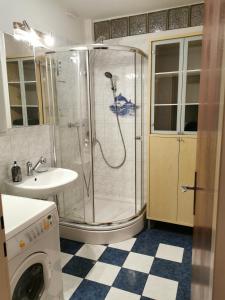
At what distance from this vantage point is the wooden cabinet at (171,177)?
234cm

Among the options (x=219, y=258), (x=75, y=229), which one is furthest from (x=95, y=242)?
(x=219, y=258)

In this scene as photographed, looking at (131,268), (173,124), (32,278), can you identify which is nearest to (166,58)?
(173,124)

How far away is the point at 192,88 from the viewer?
232 centimetres

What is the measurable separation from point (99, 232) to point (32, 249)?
3.88 feet

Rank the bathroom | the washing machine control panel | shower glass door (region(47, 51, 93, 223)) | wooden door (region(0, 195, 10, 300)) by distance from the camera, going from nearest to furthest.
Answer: wooden door (region(0, 195, 10, 300))
the washing machine control panel
the bathroom
shower glass door (region(47, 51, 93, 223))

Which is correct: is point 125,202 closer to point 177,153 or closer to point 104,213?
point 104,213

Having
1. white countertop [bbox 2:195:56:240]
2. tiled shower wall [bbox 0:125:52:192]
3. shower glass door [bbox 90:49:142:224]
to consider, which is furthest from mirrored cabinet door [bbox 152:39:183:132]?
white countertop [bbox 2:195:56:240]

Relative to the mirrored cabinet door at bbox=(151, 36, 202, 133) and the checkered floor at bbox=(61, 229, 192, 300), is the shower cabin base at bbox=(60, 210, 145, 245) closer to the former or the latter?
the checkered floor at bbox=(61, 229, 192, 300)

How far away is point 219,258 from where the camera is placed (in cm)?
36

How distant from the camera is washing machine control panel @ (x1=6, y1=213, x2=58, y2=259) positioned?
1107mm

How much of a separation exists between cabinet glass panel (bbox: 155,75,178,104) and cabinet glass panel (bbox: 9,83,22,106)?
137 centimetres

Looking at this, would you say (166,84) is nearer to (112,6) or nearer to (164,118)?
(164,118)

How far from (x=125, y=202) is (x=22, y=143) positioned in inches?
63.0

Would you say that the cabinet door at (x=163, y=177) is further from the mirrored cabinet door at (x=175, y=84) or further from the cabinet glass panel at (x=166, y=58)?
the cabinet glass panel at (x=166, y=58)
